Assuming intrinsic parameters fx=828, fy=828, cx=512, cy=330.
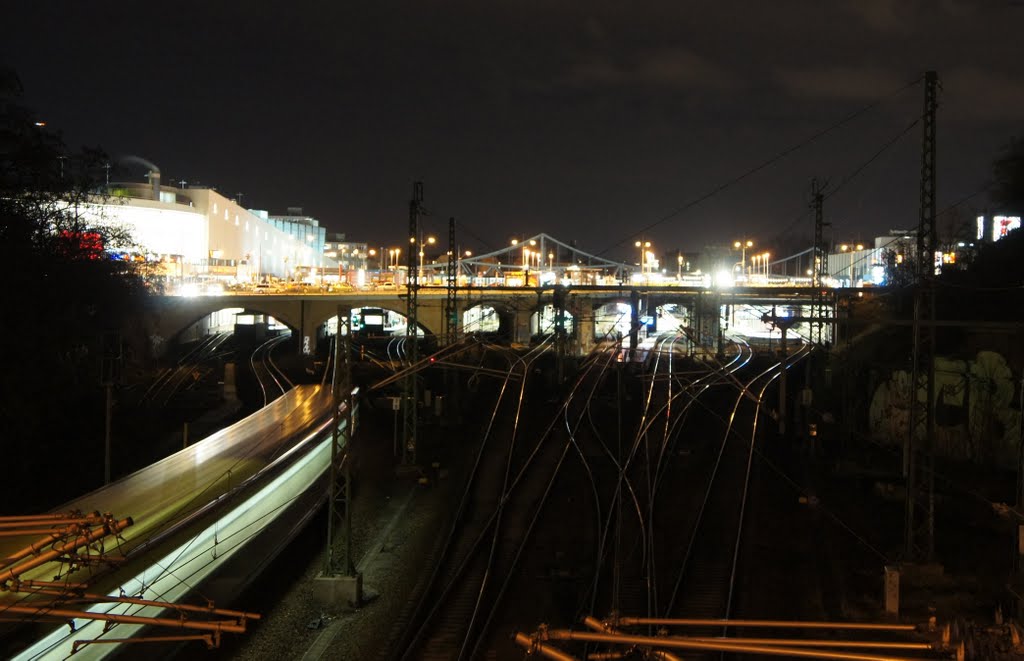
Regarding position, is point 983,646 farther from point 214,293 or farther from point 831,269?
point 831,269

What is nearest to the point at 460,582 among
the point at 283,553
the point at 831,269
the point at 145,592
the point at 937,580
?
the point at 283,553

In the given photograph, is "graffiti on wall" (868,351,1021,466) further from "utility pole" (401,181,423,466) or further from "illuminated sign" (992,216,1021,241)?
"illuminated sign" (992,216,1021,241)

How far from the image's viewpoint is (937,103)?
8.35 metres

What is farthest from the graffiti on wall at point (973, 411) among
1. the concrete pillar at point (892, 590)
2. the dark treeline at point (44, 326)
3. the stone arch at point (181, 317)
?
the stone arch at point (181, 317)

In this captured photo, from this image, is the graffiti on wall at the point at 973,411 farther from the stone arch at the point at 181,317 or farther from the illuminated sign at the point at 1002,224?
the stone arch at the point at 181,317

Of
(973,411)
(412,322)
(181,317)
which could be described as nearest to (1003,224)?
(973,411)

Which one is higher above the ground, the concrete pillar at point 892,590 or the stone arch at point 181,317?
the stone arch at point 181,317

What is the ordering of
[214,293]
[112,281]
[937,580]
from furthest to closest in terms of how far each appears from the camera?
[214,293]
[112,281]
[937,580]

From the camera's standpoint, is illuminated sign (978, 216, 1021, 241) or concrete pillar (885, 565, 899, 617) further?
illuminated sign (978, 216, 1021, 241)

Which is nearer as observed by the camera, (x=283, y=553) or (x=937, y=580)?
(x=937, y=580)

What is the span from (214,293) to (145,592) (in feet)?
91.5

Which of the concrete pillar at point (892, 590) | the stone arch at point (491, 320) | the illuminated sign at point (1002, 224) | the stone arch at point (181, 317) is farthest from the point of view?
the stone arch at point (491, 320)

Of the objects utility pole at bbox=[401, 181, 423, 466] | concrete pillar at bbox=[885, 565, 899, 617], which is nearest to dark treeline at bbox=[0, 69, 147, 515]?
utility pole at bbox=[401, 181, 423, 466]

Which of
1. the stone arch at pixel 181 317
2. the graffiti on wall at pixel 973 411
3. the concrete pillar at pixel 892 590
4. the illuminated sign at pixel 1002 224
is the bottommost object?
the concrete pillar at pixel 892 590
